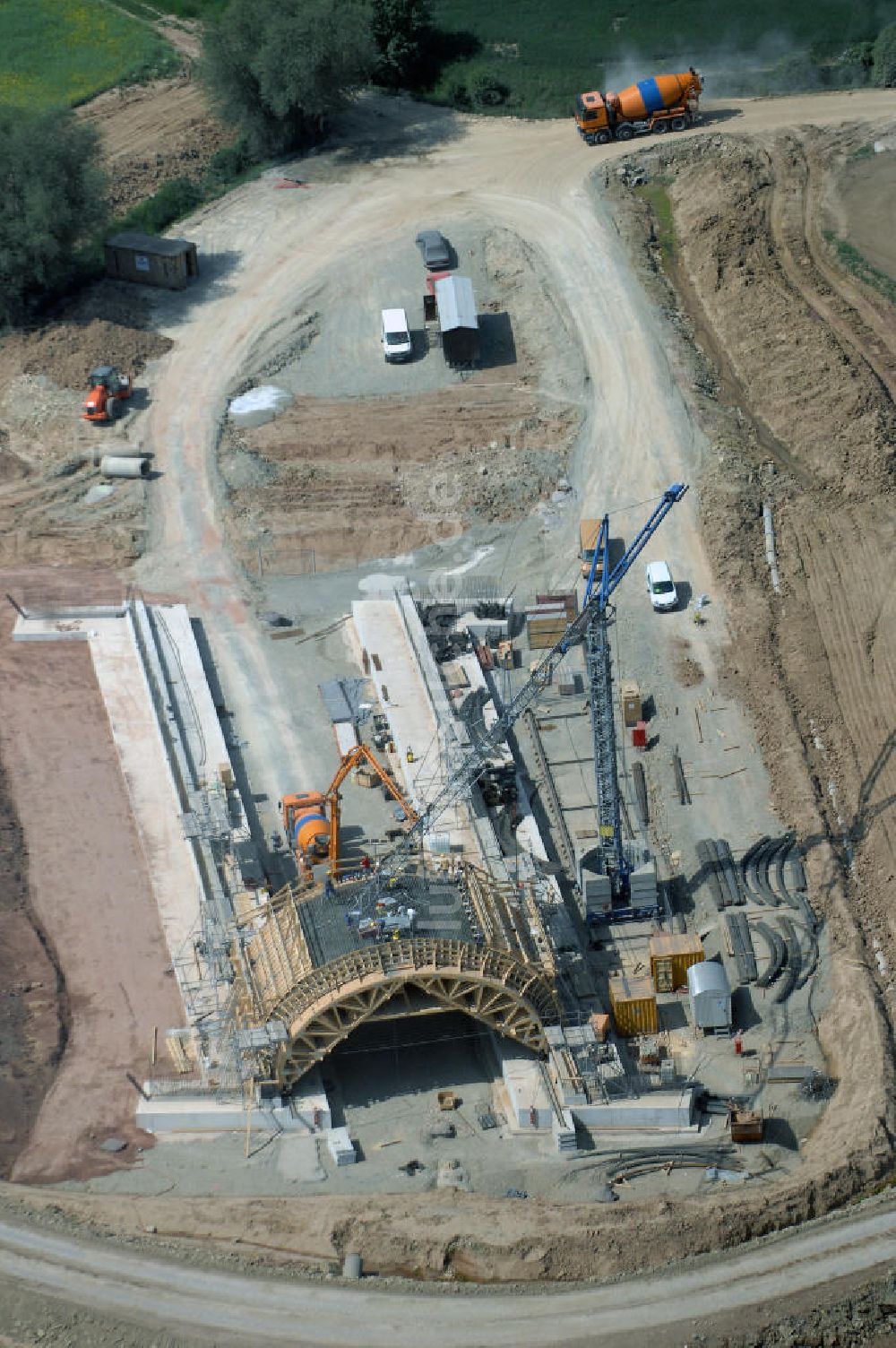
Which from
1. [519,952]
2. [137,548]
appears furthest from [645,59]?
[519,952]

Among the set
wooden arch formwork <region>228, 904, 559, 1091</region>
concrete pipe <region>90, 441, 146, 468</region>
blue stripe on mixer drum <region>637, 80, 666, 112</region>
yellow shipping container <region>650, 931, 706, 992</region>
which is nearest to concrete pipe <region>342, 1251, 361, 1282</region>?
wooden arch formwork <region>228, 904, 559, 1091</region>

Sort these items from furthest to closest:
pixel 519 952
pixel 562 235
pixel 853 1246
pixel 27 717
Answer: pixel 562 235, pixel 27 717, pixel 519 952, pixel 853 1246

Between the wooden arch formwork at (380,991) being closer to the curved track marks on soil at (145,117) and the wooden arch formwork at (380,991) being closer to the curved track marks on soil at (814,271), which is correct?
the curved track marks on soil at (814,271)

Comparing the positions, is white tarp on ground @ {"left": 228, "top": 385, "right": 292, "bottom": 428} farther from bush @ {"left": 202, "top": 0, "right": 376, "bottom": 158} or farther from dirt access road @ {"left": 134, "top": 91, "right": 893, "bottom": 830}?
bush @ {"left": 202, "top": 0, "right": 376, "bottom": 158}

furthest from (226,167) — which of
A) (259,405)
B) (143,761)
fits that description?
(143,761)

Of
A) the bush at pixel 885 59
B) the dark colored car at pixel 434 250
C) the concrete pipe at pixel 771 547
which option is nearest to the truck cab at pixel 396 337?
the dark colored car at pixel 434 250

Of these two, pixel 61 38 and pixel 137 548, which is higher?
pixel 61 38

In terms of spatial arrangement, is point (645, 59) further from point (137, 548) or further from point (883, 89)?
point (137, 548)
